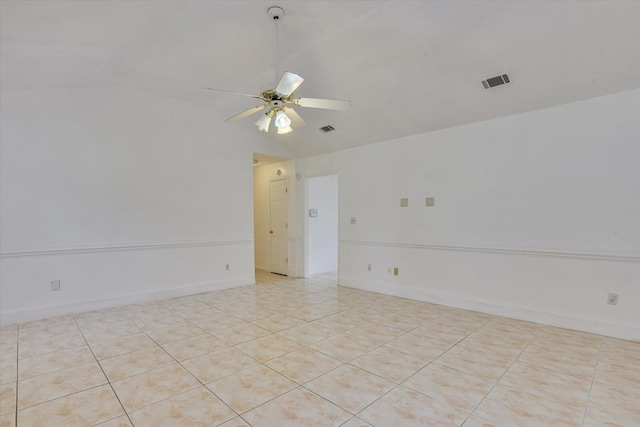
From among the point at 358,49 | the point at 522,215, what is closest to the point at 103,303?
the point at 358,49

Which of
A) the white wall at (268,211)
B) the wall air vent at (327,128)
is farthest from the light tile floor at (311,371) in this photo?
the wall air vent at (327,128)

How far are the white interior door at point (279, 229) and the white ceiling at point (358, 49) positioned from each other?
280 centimetres

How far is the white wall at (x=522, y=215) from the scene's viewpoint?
3064 mm

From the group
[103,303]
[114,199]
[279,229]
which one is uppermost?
[114,199]

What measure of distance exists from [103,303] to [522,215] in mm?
5501

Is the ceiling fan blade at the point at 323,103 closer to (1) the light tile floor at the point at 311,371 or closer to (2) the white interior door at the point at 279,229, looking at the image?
(1) the light tile floor at the point at 311,371

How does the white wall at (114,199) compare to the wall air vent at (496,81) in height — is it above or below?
below

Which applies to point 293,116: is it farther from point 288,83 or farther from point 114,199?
point 114,199

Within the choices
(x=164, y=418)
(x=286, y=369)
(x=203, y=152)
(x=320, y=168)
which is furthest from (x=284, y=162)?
(x=164, y=418)

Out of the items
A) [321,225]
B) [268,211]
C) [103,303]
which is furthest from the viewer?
[268,211]

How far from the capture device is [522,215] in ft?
11.8

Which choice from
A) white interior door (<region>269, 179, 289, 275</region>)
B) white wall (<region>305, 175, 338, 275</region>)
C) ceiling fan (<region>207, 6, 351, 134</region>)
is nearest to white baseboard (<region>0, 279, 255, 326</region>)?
white interior door (<region>269, 179, 289, 275</region>)

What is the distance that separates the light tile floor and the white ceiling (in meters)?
2.43

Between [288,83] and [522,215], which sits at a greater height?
[288,83]
